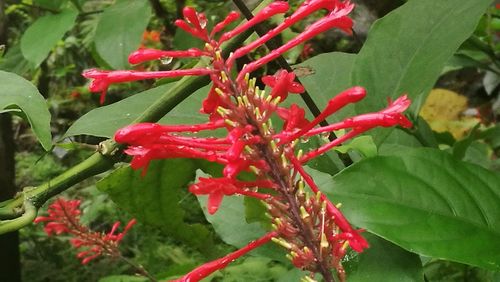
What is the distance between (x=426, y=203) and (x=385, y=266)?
0.31ft

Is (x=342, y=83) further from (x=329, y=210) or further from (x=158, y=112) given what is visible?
(x=329, y=210)

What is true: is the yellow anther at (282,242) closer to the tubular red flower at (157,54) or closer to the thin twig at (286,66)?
the tubular red flower at (157,54)

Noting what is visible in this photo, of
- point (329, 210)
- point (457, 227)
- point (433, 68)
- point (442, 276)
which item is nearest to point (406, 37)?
point (433, 68)

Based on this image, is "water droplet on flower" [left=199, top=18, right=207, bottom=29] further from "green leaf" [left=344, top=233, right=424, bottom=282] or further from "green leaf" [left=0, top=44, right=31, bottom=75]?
"green leaf" [left=0, top=44, right=31, bottom=75]

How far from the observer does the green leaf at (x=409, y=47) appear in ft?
3.38

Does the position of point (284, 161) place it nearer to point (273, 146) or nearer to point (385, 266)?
point (273, 146)

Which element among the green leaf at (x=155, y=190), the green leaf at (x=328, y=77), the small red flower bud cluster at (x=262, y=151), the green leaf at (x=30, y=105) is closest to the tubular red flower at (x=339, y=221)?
the small red flower bud cluster at (x=262, y=151)

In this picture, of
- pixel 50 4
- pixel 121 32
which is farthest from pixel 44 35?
pixel 121 32

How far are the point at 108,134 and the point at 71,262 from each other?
3.44 metres

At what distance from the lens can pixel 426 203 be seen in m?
0.86

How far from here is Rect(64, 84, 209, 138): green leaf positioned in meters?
1.00

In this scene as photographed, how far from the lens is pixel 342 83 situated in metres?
1.28

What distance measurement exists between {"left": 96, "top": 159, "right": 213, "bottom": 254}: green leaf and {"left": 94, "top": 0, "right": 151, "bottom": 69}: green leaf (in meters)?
0.45

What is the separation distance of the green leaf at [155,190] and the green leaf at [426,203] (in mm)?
376
